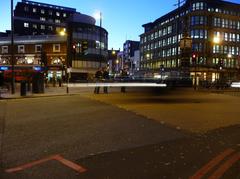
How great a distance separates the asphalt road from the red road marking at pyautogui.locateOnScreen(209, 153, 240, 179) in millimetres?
49

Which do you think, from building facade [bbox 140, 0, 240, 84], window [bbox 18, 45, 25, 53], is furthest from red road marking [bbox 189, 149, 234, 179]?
building facade [bbox 140, 0, 240, 84]

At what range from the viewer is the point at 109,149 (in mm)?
7172

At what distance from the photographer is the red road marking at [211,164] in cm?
543

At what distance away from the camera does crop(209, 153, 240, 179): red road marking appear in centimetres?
543

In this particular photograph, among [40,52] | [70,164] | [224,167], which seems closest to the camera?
[224,167]

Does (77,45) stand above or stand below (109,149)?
above

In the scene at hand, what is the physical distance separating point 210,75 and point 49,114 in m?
71.7

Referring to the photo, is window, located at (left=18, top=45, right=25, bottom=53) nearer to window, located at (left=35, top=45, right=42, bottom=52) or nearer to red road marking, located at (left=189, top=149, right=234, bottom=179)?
window, located at (left=35, top=45, right=42, bottom=52)

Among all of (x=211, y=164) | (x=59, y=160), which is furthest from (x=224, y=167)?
(x=59, y=160)

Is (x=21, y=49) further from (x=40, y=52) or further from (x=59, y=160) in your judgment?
(x=59, y=160)

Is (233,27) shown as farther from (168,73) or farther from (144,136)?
(144,136)

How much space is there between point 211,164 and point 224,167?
28 cm

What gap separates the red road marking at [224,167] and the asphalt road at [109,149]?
49 millimetres

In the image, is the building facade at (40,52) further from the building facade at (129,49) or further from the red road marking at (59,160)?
the building facade at (129,49)
